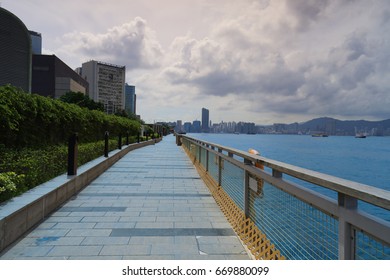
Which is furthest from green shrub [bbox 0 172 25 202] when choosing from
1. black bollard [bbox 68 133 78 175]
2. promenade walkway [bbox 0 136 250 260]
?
black bollard [bbox 68 133 78 175]

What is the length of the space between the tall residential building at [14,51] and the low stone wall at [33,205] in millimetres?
117676

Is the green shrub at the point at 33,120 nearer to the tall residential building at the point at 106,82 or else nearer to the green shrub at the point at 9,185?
the green shrub at the point at 9,185

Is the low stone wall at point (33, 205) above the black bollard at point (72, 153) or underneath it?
underneath

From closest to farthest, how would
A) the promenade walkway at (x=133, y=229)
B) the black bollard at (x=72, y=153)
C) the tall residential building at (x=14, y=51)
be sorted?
the promenade walkway at (x=133, y=229)
the black bollard at (x=72, y=153)
the tall residential building at (x=14, y=51)

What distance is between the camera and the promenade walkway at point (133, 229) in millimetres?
4129

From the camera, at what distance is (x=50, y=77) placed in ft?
395

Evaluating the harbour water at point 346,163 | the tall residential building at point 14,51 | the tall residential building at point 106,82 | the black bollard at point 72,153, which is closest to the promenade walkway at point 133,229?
the black bollard at point 72,153

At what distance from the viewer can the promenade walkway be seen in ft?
13.5

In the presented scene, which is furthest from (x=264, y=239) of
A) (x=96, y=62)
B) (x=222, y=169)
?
(x=96, y=62)

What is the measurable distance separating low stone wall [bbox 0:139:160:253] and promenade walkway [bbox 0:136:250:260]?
0.13m

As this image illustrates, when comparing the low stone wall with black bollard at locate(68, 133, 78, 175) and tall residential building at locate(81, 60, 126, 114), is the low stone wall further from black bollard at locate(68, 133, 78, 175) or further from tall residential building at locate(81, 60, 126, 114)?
tall residential building at locate(81, 60, 126, 114)
